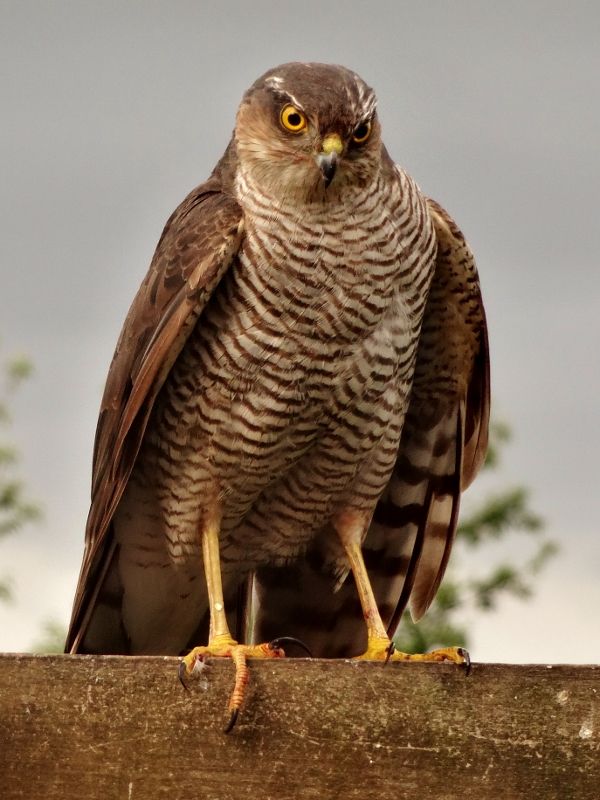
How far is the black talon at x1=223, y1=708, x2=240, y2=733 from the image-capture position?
97.7 inches

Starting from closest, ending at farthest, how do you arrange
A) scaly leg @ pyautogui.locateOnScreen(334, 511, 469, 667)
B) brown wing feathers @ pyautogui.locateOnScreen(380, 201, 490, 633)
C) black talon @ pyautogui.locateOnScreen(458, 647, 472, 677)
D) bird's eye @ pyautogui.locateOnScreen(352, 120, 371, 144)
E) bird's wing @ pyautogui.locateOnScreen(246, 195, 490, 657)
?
black talon @ pyautogui.locateOnScreen(458, 647, 472, 677) → scaly leg @ pyautogui.locateOnScreen(334, 511, 469, 667) → bird's eye @ pyautogui.locateOnScreen(352, 120, 371, 144) → brown wing feathers @ pyautogui.locateOnScreen(380, 201, 490, 633) → bird's wing @ pyautogui.locateOnScreen(246, 195, 490, 657)

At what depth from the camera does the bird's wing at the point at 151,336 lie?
3.62 m

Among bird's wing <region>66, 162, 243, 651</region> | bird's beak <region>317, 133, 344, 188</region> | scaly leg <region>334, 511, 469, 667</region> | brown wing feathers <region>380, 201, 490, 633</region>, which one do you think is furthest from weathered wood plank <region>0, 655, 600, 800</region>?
brown wing feathers <region>380, 201, 490, 633</region>

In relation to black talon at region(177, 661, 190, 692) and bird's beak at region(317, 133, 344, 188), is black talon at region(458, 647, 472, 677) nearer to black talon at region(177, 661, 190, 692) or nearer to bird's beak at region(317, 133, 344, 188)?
black talon at region(177, 661, 190, 692)

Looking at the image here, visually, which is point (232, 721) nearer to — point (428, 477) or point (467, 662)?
point (467, 662)

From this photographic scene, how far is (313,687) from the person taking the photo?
8.23 feet

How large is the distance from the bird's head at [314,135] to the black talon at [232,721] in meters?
1.67

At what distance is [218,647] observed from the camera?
120 inches

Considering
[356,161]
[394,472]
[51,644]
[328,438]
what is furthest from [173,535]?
[51,644]

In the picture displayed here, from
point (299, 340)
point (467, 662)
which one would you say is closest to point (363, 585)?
point (299, 340)

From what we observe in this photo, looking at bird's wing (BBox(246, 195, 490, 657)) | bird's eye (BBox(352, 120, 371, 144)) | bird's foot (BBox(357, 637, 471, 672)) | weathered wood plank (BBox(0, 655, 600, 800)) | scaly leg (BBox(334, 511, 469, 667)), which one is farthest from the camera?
bird's wing (BBox(246, 195, 490, 657))

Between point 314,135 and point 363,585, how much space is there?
1370mm

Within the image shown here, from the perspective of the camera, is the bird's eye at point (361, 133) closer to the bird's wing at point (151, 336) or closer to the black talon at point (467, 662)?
the bird's wing at point (151, 336)

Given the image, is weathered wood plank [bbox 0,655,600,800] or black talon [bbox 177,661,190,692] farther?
black talon [bbox 177,661,190,692]
